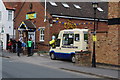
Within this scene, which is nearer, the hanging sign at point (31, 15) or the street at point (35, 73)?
the street at point (35, 73)

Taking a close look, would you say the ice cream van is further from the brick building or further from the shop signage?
the shop signage

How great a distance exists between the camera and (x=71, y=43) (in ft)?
61.2

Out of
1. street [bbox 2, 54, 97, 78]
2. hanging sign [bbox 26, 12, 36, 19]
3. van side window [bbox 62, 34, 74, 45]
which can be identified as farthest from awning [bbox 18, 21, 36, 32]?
street [bbox 2, 54, 97, 78]

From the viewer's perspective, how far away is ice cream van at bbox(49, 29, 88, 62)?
59.4 ft

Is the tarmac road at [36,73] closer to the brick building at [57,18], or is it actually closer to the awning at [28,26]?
the brick building at [57,18]

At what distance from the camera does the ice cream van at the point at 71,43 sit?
59.4 ft

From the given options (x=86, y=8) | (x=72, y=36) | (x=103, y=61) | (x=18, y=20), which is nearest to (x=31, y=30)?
(x=18, y=20)

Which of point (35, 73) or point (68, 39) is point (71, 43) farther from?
point (35, 73)

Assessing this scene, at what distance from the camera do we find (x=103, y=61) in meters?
15.8

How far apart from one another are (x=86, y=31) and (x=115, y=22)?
3628 millimetres

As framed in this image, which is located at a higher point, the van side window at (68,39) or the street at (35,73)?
the van side window at (68,39)

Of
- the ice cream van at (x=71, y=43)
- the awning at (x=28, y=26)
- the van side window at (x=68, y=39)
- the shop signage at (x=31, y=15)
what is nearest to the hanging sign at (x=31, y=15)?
the shop signage at (x=31, y=15)

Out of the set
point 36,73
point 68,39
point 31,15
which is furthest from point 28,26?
point 36,73

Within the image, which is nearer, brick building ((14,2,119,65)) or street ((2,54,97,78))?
street ((2,54,97,78))
